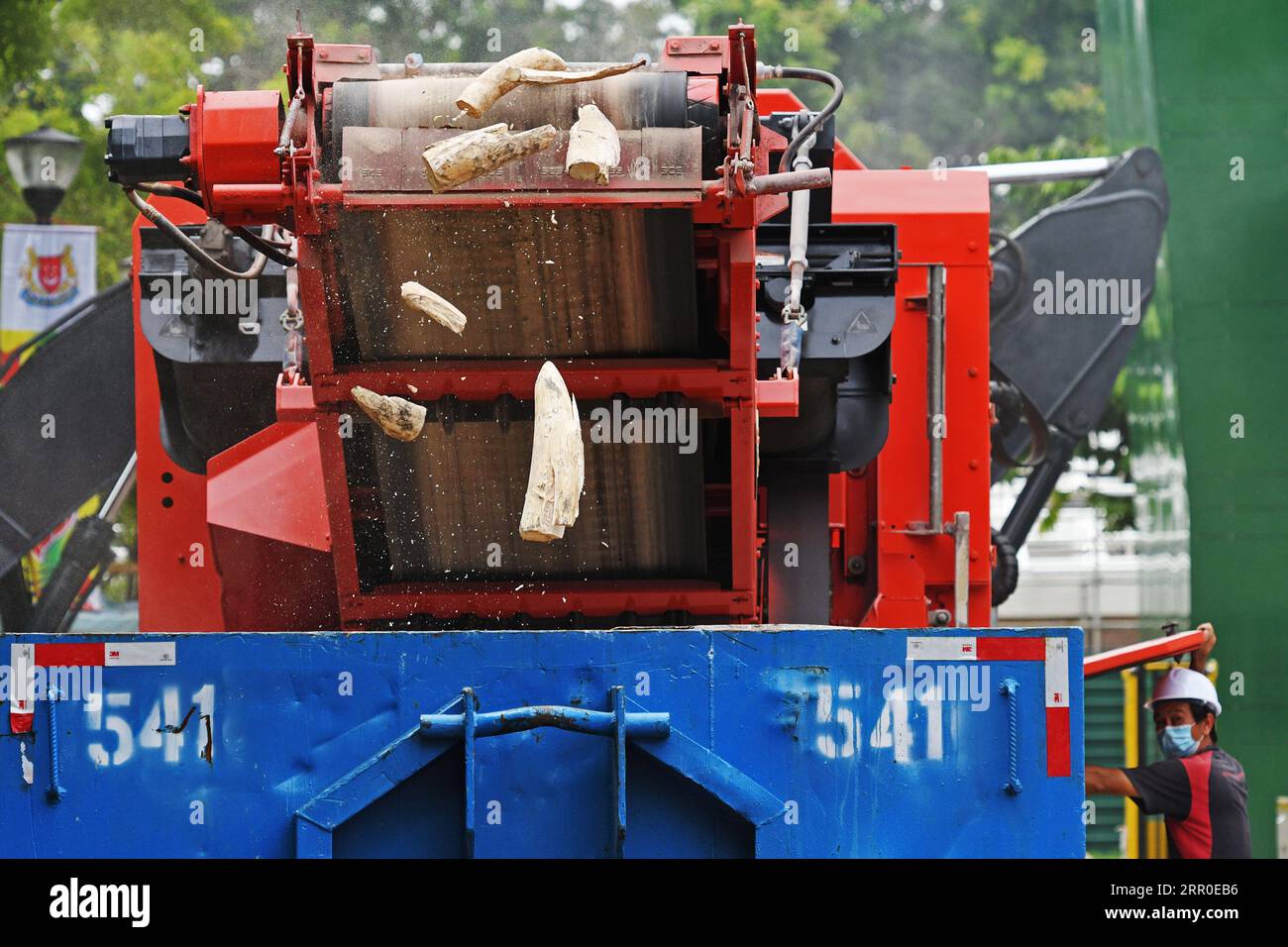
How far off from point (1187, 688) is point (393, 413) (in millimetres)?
3548

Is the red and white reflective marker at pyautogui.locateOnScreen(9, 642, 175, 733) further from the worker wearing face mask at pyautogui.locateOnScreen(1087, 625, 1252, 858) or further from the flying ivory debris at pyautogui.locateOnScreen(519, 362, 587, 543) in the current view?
the worker wearing face mask at pyautogui.locateOnScreen(1087, 625, 1252, 858)

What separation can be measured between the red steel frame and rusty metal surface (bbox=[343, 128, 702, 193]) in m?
0.03

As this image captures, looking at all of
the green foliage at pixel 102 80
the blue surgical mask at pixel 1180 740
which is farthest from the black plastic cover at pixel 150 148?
the green foliage at pixel 102 80

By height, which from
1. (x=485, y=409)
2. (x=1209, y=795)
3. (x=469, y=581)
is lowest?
(x=1209, y=795)

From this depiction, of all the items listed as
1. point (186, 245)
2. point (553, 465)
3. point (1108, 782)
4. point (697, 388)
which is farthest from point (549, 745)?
point (1108, 782)

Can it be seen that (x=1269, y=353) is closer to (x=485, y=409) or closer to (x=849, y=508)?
(x=849, y=508)

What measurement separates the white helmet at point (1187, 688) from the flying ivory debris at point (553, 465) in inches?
126

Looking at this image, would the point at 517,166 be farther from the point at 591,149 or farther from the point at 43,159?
the point at 43,159

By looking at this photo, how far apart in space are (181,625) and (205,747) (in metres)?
2.20

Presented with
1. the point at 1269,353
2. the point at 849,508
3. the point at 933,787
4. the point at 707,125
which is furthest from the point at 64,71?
the point at 933,787

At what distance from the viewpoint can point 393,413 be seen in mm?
4699

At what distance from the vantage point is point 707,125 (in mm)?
4547

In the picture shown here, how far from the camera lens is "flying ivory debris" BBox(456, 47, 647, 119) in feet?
14.3

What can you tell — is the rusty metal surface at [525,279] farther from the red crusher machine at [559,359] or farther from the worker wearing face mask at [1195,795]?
the worker wearing face mask at [1195,795]
